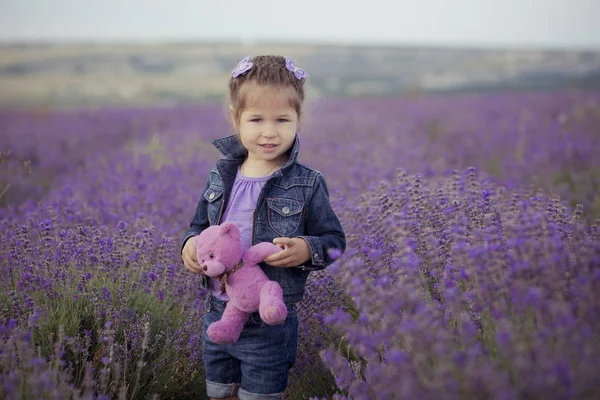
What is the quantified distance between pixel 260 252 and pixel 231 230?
0.13m

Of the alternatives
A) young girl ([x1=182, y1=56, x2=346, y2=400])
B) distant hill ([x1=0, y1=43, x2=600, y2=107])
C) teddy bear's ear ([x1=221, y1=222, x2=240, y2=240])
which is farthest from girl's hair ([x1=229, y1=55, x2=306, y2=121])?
distant hill ([x1=0, y1=43, x2=600, y2=107])

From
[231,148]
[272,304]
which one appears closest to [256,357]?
[272,304]

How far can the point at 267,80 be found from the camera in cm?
226

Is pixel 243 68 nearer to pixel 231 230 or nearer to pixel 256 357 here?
pixel 231 230

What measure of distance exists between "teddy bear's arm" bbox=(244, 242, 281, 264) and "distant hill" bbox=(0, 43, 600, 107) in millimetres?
14008

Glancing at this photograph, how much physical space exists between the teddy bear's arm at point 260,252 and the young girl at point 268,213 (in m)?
0.04

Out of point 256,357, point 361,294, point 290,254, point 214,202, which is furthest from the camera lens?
point 214,202

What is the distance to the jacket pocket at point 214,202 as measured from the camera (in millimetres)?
2367

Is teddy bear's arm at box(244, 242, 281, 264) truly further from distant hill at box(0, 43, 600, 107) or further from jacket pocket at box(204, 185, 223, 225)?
distant hill at box(0, 43, 600, 107)

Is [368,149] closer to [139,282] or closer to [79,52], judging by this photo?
[139,282]

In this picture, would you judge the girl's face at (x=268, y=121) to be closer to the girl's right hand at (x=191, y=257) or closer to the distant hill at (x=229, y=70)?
the girl's right hand at (x=191, y=257)

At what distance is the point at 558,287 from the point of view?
5.72 feet

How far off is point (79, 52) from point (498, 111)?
12.9 metres

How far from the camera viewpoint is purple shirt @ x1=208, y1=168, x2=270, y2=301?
2297 mm
